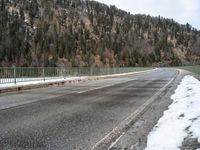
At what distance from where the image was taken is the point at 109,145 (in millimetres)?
7191

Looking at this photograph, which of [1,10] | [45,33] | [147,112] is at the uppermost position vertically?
[1,10]

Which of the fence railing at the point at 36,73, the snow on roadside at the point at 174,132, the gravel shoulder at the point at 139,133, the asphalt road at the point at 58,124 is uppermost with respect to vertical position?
the fence railing at the point at 36,73

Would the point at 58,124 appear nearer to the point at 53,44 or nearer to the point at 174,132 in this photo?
the point at 174,132

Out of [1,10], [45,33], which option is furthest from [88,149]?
[1,10]

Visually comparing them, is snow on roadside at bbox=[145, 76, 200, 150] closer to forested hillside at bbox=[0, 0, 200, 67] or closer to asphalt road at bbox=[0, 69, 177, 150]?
asphalt road at bbox=[0, 69, 177, 150]

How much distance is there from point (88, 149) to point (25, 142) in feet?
4.50

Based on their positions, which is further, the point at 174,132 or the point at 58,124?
the point at 58,124

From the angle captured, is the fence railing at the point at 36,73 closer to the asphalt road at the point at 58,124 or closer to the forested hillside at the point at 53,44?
the asphalt road at the point at 58,124

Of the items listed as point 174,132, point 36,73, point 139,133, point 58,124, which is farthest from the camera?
point 36,73

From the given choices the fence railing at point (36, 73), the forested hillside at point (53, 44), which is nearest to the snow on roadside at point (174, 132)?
the fence railing at point (36, 73)

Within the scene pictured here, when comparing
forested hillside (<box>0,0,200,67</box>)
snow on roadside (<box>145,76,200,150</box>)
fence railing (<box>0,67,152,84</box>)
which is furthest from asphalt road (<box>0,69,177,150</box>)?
forested hillside (<box>0,0,200,67</box>)

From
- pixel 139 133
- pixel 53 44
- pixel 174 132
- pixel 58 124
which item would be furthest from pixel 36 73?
pixel 53 44

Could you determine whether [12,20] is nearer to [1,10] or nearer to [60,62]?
[1,10]

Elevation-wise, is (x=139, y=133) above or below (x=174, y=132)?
below
